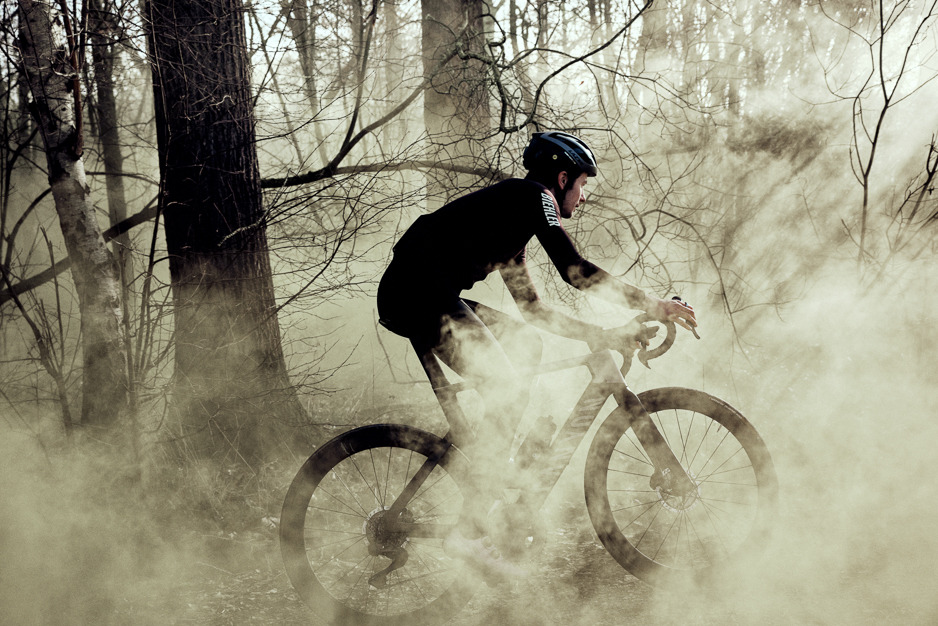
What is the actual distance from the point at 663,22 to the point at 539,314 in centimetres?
580

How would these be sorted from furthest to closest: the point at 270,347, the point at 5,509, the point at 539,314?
the point at 270,347, the point at 5,509, the point at 539,314

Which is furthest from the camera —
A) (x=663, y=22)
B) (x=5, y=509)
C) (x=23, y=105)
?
(x=663, y=22)

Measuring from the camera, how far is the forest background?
3.70m

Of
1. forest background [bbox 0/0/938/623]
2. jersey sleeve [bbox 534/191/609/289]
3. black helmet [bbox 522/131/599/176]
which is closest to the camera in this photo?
jersey sleeve [bbox 534/191/609/289]

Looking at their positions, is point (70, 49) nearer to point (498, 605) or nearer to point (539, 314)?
point (539, 314)

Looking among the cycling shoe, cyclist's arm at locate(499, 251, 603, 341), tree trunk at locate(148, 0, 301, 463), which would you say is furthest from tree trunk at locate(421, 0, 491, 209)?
the cycling shoe

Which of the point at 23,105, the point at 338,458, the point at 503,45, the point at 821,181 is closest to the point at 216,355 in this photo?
the point at 338,458

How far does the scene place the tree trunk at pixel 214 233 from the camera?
13.9ft

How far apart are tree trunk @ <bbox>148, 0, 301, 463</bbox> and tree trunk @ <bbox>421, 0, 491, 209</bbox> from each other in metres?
1.47

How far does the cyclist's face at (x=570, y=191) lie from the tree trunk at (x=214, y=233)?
235 centimetres

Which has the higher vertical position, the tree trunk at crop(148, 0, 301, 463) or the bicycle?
the tree trunk at crop(148, 0, 301, 463)

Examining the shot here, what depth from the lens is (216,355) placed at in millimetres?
4246

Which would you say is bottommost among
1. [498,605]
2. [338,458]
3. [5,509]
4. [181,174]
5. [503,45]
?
[498,605]

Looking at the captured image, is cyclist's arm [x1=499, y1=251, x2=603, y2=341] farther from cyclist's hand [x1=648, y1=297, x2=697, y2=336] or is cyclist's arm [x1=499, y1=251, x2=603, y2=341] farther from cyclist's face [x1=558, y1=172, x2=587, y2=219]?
cyclist's hand [x1=648, y1=297, x2=697, y2=336]
